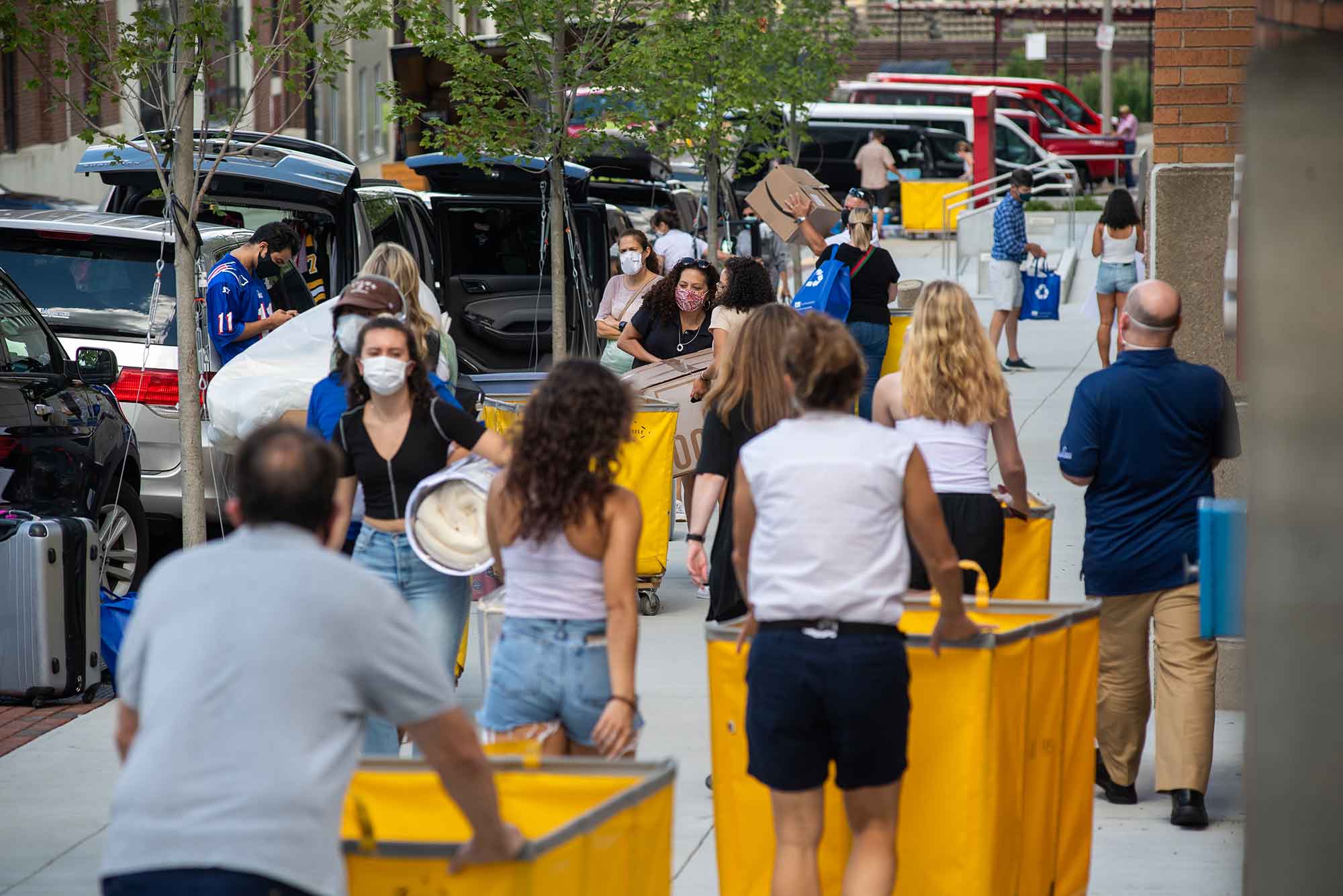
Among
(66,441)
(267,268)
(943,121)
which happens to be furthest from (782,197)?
(943,121)

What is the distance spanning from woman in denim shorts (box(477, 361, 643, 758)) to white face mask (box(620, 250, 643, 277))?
26.0 ft

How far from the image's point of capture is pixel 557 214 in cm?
1286

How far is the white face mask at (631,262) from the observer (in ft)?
40.3

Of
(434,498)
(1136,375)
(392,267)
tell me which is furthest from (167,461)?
(1136,375)

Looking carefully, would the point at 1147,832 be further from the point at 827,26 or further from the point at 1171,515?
the point at 827,26

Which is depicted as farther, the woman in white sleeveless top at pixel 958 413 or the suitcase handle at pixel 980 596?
the woman in white sleeveless top at pixel 958 413

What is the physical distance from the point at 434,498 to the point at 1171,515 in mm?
2384

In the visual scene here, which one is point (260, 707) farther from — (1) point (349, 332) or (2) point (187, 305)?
(2) point (187, 305)

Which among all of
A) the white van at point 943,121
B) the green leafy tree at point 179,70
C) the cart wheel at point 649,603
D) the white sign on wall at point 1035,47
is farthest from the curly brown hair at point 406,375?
the white sign on wall at point 1035,47

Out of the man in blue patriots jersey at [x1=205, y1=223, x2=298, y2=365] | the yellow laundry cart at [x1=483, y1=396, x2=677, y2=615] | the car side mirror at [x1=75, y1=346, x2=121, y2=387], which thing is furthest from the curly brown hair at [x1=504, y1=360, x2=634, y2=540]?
the man in blue patriots jersey at [x1=205, y1=223, x2=298, y2=365]

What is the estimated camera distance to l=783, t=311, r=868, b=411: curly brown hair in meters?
4.30

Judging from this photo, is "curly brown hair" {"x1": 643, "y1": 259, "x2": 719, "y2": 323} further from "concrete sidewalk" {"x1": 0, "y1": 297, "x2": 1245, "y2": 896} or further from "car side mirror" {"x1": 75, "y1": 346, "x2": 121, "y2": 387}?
"car side mirror" {"x1": 75, "y1": 346, "x2": 121, "y2": 387}

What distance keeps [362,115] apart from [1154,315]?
3677 centimetres

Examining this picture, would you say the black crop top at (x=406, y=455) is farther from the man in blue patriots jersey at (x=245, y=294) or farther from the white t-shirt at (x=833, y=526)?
the man in blue patriots jersey at (x=245, y=294)
